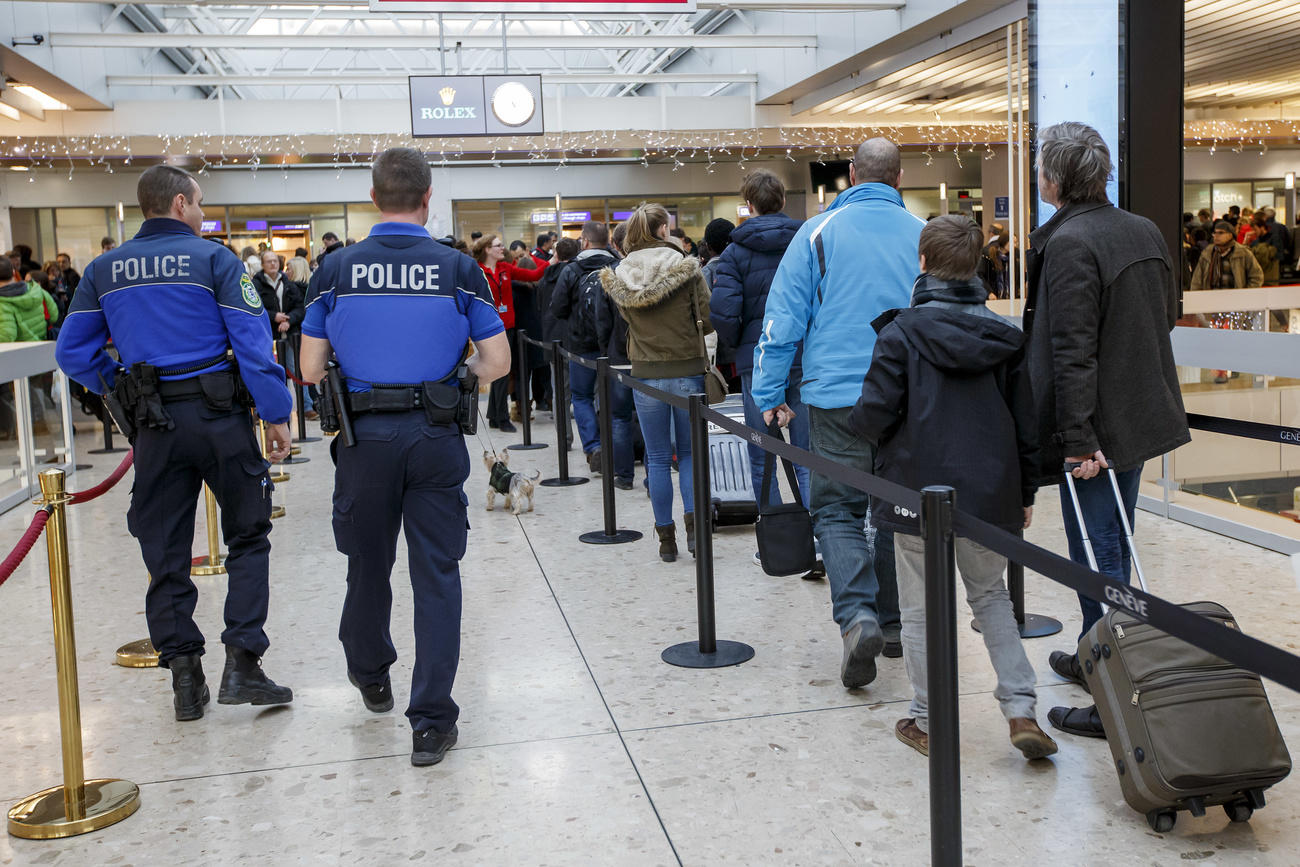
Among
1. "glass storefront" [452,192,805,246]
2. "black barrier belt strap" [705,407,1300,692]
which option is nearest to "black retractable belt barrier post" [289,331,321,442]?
"black barrier belt strap" [705,407,1300,692]

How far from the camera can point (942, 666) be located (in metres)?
2.27

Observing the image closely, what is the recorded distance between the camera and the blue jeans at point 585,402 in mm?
8539

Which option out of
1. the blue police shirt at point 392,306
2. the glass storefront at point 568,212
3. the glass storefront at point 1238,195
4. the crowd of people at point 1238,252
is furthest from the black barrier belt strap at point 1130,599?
the glass storefront at point 1238,195

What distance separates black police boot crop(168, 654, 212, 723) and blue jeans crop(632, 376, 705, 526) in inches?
96.2

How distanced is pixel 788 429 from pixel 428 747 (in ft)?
8.92

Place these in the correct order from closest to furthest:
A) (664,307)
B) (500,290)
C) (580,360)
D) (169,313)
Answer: (169,313) → (664,307) → (580,360) → (500,290)

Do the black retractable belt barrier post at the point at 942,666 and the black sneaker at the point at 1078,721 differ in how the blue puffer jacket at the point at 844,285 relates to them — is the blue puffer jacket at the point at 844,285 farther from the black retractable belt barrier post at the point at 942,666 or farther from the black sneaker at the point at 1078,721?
the black retractable belt barrier post at the point at 942,666

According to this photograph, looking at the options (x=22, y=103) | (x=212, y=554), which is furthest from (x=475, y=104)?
(x=212, y=554)

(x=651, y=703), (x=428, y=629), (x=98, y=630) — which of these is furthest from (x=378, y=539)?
(x=98, y=630)

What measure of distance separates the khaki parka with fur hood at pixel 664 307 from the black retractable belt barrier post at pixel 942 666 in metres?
3.26

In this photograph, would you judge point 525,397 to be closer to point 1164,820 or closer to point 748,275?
point 748,275

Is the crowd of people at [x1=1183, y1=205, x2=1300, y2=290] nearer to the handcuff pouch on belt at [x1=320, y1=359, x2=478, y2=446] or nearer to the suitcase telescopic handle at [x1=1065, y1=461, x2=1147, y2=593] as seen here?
the suitcase telescopic handle at [x1=1065, y1=461, x2=1147, y2=593]

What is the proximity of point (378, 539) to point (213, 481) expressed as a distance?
791 mm

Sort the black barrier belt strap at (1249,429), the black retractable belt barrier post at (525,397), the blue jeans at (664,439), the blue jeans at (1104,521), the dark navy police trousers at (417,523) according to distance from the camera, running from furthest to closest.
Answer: the black retractable belt barrier post at (525,397), the blue jeans at (664,439), the black barrier belt strap at (1249,429), the blue jeans at (1104,521), the dark navy police trousers at (417,523)
